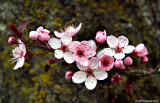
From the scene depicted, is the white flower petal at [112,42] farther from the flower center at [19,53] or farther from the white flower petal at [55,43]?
the flower center at [19,53]

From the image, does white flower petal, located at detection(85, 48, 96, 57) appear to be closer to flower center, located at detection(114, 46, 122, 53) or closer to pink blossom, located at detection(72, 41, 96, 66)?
pink blossom, located at detection(72, 41, 96, 66)

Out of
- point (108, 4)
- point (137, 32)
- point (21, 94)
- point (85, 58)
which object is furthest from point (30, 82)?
point (137, 32)

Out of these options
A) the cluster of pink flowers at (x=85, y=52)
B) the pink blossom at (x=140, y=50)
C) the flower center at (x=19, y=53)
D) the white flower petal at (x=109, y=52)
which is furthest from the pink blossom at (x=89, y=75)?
the flower center at (x=19, y=53)

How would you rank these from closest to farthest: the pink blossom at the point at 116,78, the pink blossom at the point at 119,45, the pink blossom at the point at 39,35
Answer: the pink blossom at the point at 39,35, the pink blossom at the point at 119,45, the pink blossom at the point at 116,78

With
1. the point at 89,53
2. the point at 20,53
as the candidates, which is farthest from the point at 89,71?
the point at 20,53

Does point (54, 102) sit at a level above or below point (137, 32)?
below

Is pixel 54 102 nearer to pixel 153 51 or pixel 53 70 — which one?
pixel 53 70
